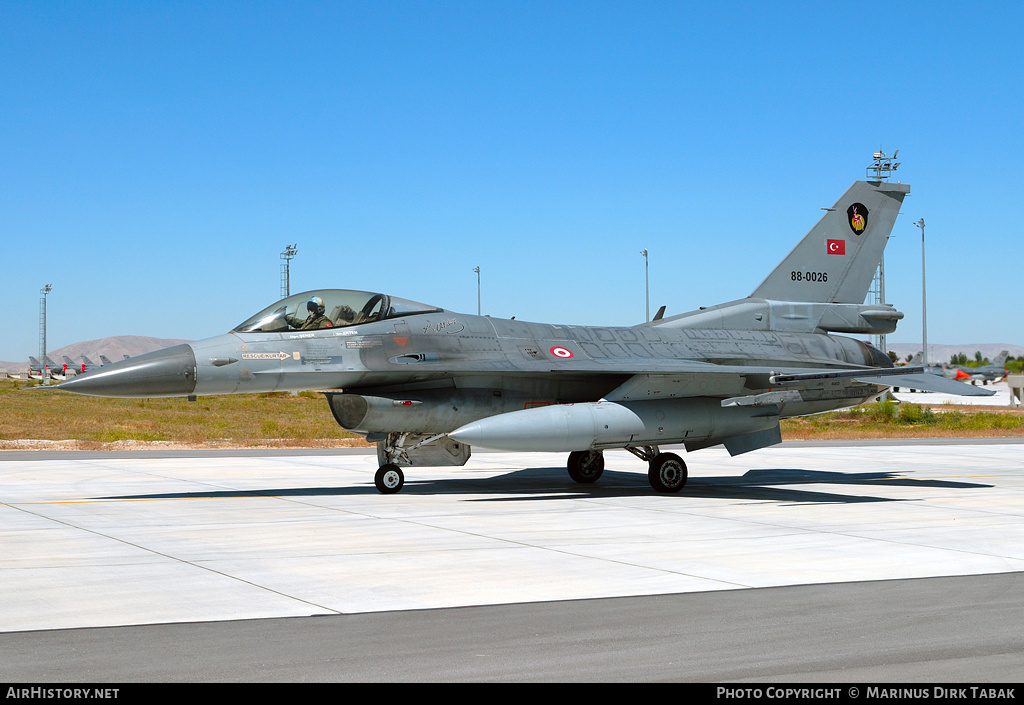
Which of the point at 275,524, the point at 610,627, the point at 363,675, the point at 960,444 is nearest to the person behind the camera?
the point at 363,675

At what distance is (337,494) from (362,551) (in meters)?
5.58

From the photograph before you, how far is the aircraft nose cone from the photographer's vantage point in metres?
12.3

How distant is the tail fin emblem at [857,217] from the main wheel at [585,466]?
6.68 m

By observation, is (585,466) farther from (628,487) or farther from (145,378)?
(145,378)

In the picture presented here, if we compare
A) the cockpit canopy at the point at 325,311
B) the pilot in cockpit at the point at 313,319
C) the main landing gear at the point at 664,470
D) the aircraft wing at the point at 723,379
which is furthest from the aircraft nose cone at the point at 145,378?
the main landing gear at the point at 664,470

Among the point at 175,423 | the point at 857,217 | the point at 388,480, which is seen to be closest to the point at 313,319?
the point at 388,480

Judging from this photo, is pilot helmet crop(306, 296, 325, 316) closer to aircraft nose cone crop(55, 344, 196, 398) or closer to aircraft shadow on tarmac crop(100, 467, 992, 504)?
aircraft nose cone crop(55, 344, 196, 398)

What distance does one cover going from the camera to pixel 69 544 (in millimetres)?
9719

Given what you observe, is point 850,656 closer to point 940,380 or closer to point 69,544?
point 69,544

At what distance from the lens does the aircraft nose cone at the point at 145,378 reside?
12320 millimetres

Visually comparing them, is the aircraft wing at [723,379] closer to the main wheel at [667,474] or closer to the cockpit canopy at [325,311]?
the main wheel at [667,474]

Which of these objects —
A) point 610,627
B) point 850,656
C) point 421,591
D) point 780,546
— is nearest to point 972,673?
point 850,656

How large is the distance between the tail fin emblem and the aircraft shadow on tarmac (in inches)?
185

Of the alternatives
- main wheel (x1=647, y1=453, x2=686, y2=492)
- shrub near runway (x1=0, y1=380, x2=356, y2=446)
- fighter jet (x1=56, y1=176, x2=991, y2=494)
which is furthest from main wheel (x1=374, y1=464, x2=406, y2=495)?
shrub near runway (x1=0, y1=380, x2=356, y2=446)
